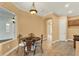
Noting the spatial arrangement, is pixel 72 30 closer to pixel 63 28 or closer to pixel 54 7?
pixel 63 28

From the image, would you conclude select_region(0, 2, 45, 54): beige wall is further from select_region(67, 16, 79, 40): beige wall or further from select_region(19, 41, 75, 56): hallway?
select_region(67, 16, 79, 40): beige wall

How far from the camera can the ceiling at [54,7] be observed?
112 inches

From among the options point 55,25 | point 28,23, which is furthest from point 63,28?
point 28,23

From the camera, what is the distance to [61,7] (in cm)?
309

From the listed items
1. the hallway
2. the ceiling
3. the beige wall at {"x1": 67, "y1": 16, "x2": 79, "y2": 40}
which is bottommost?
the hallway

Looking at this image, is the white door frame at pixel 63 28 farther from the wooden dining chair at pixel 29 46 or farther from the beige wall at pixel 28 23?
the wooden dining chair at pixel 29 46

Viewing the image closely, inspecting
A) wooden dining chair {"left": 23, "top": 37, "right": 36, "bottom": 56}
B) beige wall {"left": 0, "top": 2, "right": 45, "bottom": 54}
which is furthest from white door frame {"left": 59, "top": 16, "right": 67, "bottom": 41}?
wooden dining chair {"left": 23, "top": 37, "right": 36, "bottom": 56}

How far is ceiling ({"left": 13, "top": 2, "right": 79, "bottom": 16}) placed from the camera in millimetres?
2857

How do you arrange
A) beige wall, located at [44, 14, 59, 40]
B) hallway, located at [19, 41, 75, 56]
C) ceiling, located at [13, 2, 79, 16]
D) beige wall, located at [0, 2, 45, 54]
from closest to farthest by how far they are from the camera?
ceiling, located at [13, 2, 79, 16], hallway, located at [19, 41, 75, 56], beige wall, located at [0, 2, 45, 54], beige wall, located at [44, 14, 59, 40]

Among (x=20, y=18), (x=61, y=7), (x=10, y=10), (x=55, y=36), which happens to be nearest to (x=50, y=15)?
(x=61, y=7)

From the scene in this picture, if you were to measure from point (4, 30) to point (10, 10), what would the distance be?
50cm

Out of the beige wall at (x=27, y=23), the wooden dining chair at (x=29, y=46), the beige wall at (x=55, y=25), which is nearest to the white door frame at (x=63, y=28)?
the beige wall at (x=55, y=25)

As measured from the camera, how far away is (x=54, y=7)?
121 inches

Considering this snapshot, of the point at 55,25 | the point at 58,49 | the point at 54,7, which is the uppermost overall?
the point at 54,7
